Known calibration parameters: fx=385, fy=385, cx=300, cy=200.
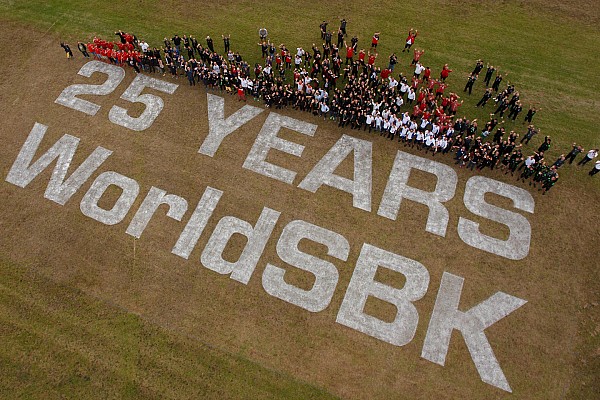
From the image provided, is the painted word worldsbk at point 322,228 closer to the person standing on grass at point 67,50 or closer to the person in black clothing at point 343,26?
the person standing on grass at point 67,50

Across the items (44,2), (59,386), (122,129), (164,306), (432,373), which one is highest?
(44,2)

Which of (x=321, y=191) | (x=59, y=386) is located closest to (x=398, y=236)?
(x=321, y=191)

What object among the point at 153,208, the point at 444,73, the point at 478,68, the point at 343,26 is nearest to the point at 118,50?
the point at 153,208

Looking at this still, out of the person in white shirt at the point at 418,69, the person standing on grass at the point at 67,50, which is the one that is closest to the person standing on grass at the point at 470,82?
the person in white shirt at the point at 418,69

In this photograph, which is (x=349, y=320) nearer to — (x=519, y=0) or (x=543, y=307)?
(x=543, y=307)

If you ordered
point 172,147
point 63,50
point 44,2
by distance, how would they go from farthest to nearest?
point 44,2, point 63,50, point 172,147
